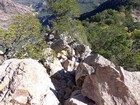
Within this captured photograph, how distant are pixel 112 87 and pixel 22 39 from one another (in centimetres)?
1493

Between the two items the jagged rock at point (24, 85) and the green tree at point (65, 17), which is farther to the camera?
the green tree at point (65, 17)

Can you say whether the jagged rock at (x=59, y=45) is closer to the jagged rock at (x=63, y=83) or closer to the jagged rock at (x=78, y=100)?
the jagged rock at (x=63, y=83)

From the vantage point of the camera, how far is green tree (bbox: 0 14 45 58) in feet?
105

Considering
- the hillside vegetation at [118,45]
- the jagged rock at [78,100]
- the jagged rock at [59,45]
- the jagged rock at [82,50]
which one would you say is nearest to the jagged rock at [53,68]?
the jagged rock at [78,100]

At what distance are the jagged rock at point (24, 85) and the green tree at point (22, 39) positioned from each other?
7.72 meters

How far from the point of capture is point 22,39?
33.4 m

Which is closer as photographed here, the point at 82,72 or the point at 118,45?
the point at 82,72

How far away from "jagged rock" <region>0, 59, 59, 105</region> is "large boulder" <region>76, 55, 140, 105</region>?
3.13 metres

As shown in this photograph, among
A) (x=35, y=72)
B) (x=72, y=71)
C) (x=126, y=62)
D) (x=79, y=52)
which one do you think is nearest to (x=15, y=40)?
(x=72, y=71)

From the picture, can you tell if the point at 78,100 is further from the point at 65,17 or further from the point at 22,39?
the point at 65,17

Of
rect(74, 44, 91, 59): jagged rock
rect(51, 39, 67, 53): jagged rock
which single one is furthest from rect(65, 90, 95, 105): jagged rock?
rect(74, 44, 91, 59): jagged rock

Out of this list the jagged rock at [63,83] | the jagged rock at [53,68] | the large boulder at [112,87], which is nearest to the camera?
the large boulder at [112,87]

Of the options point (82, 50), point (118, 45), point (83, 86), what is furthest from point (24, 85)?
point (118, 45)

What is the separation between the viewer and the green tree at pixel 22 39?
32.1 metres
